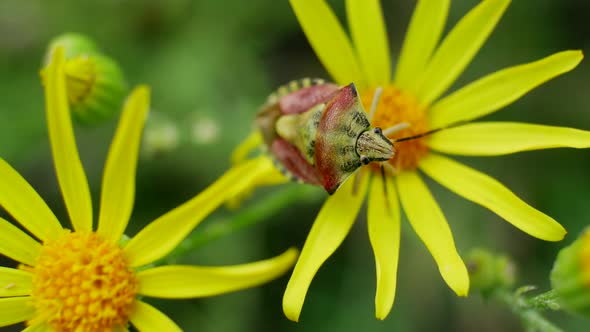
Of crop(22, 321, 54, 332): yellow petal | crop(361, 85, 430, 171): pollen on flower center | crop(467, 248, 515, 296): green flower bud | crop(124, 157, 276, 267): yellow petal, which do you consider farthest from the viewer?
crop(361, 85, 430, 171): pollen on flower center

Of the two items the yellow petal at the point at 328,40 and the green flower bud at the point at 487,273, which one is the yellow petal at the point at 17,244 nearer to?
the yellow petal at the point at 328,40

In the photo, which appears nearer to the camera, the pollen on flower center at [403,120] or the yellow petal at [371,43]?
the pollen on flower center at [403,120]

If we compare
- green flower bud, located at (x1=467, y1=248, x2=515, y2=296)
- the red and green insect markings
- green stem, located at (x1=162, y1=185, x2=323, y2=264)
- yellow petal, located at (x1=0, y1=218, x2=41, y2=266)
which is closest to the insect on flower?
the red and green insect markings

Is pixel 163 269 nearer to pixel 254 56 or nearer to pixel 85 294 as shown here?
pixel 85 294

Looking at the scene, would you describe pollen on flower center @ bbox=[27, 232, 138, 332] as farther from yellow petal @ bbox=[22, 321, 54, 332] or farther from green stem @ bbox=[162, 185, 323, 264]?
green stem @ bbox=[162, 185, 323, 264]

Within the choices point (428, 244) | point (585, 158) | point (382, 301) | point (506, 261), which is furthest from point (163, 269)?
point (585, 158)

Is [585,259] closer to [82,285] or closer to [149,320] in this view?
[149,320]

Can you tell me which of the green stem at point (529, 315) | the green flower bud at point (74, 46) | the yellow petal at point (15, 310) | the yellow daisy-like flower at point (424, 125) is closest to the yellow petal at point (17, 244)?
the yellow petal at point (15, 310)
